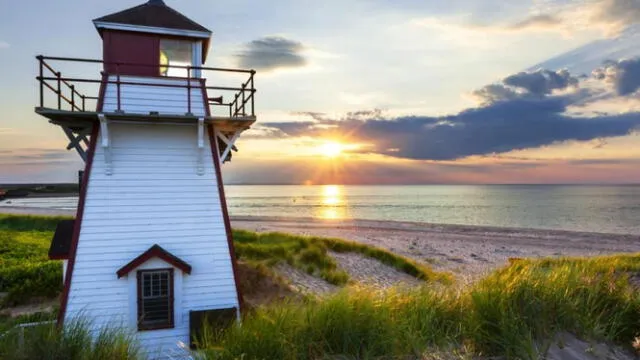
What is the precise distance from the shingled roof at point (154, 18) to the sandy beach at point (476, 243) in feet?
69.8

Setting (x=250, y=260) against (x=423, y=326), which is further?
(x=250, y=260)

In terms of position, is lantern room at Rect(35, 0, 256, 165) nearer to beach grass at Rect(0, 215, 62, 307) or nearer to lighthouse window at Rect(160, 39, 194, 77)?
lighthouse window at Rect(160, 39, 194, 77)

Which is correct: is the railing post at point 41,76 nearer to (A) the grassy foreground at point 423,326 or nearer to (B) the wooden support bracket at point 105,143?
(B) the wooden support bracket at point 105,143

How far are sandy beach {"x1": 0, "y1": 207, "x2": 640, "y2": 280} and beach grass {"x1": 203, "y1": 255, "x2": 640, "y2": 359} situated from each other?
20.8m

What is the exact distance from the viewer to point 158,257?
9.63m

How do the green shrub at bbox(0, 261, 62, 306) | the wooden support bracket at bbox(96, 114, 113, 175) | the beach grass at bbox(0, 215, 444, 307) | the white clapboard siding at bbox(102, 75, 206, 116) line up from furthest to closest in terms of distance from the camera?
the beach grass at bbox(0, 215, 444, 307)
the green shrub at bbox(0, 261, 62, 306)
the white clapboard siding at bbox(102, 75, 206, 116)
the wooden support bracket at bbox(96, 114, 113, 175)

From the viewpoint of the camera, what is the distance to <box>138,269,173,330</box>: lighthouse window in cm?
969

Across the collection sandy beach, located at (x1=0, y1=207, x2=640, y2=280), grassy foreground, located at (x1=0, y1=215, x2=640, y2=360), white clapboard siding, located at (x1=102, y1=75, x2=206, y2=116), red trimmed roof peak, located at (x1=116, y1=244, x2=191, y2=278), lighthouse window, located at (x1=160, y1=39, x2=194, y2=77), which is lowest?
sandy beach, located at (x1=0, y1=207, x2=640, y2=280)

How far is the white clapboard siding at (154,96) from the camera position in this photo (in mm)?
10164

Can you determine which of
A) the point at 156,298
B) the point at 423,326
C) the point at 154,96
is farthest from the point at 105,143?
the point at 423,326

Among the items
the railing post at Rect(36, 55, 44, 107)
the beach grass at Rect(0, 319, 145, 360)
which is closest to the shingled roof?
the railing post at Rect(36, 55, 44, 107)

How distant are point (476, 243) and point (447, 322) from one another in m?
A: 36.3

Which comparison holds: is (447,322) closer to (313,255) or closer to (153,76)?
(153,76)

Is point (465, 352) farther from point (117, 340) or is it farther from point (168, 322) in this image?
point (168, 322)
